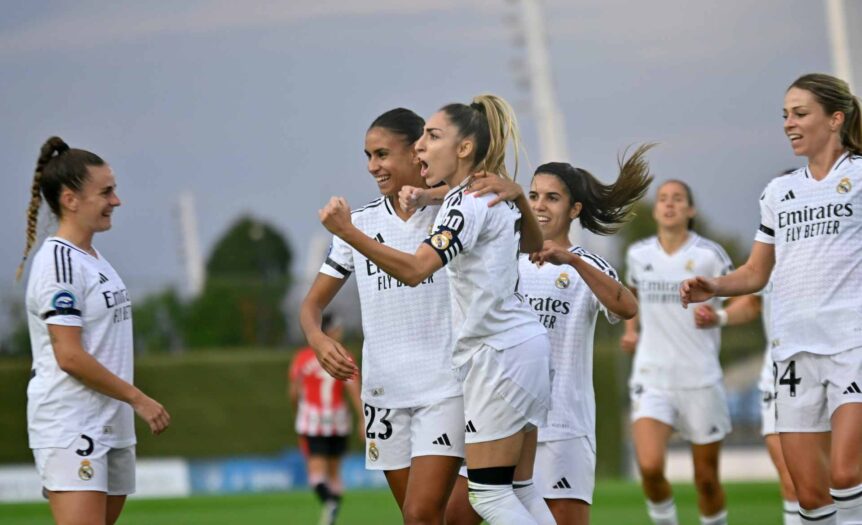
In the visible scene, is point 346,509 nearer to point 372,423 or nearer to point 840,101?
point 372,423

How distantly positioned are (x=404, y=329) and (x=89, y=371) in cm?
138

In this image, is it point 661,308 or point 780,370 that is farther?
point 661,308

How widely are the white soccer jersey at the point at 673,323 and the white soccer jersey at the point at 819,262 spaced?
3.08 m

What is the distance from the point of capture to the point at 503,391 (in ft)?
17.4

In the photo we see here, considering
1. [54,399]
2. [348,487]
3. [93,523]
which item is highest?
[54,399]

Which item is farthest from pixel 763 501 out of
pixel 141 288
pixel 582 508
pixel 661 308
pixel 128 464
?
pixel 141 288

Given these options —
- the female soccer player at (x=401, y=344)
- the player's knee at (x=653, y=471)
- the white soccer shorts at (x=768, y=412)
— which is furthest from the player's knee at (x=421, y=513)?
the white soccer shorts at (x=768, y=412)

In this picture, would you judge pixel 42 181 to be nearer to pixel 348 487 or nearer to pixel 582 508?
pixel 582 508

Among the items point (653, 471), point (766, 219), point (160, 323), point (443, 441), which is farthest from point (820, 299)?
point (160, 323)

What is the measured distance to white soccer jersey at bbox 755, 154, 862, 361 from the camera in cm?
620

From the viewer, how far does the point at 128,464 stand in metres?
5.92

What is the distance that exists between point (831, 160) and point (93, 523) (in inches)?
152

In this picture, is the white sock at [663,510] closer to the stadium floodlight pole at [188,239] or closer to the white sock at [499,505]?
the white sock at [499,505]

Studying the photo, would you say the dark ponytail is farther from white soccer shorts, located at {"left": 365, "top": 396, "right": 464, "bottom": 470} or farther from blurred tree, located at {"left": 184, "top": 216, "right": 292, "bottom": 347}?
blurred tree, located at {"left": 184, "top": 216, "right": 292, "bottom": 347}
